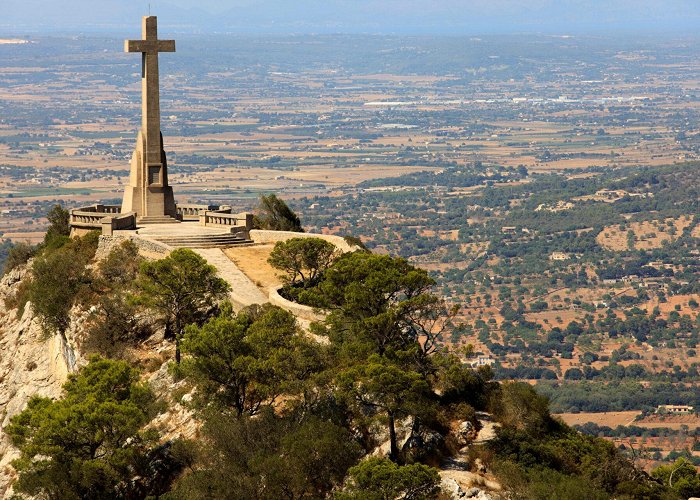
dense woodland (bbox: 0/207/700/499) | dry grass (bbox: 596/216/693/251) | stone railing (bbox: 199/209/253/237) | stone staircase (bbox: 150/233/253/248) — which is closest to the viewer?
dense woodland (bbox: 0/207/700/499)

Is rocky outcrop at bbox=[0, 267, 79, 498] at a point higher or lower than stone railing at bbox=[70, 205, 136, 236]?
lower

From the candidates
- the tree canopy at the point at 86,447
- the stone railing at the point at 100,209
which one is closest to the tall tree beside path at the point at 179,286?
the tree canopy at the point at 86,447

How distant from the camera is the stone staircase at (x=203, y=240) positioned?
55.0 m

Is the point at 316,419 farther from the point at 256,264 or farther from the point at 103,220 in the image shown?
the point at 103,220

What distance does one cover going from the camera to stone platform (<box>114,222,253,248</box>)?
55156 millimetres

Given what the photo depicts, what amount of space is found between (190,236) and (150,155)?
16.5ft

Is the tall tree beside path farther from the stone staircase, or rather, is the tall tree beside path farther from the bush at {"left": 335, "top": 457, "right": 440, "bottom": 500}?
the bush at {"left": 335, "top": 457, "right": 440, "bottom": 500}

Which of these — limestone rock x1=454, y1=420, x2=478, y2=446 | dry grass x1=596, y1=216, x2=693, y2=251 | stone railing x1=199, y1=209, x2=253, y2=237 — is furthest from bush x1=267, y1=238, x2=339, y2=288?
dry grass x1=596, y1=216, x2=693, y2=251

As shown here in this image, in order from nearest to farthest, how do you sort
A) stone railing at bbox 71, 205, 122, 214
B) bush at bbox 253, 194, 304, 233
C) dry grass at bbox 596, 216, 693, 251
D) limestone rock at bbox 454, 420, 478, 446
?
limestone rock at bbox 454, 420, 478, 446, stone railing at bbox 71, 205, 122, 214, bush at bbox 253, 194, 304, 233, dry grass at bbox 596, 216, 693, 251

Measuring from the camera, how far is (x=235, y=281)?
5041 centimetres

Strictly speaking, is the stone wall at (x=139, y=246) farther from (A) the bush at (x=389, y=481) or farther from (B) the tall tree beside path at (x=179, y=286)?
(A) the bush at (x=389, y=481)

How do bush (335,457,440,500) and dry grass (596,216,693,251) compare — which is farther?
dry grass (596,216,693,251)

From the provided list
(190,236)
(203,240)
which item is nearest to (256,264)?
(203,240)

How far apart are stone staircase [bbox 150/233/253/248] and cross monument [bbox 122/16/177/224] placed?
4072 mm
